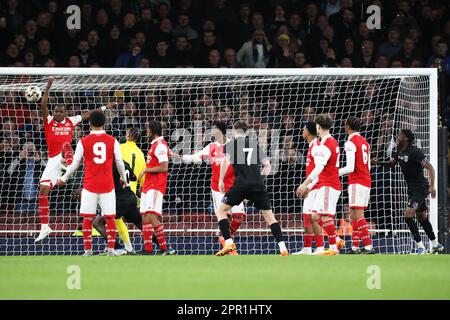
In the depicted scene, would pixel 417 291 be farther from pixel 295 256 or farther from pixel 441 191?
pixel 441 191

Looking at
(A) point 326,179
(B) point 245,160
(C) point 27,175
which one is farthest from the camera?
(C) point 27,175

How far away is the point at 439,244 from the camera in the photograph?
14648 millimetres

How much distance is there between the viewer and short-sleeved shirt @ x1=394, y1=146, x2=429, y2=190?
1477 cm

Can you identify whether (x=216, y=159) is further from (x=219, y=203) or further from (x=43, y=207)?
(x=43, y=207)

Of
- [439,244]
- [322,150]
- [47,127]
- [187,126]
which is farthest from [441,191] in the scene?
[47,127]

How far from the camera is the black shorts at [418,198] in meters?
14.7

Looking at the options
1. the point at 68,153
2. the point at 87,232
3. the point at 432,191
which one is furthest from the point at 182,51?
the point at 87,232

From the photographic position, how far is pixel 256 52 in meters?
19.3

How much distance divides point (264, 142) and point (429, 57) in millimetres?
4861

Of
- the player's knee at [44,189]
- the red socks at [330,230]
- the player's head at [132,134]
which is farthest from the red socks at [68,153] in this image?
the red socks at [330,230]

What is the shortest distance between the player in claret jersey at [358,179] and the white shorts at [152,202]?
2.34 m

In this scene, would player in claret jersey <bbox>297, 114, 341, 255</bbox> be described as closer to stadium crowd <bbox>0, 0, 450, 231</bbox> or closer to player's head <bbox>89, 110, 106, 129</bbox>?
stadium crowd <bbox>0, 0, 450, 231</bbox>

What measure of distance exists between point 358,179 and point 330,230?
942 millimetres

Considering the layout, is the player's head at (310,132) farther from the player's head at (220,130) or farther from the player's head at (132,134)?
the player's head at (132,134)
